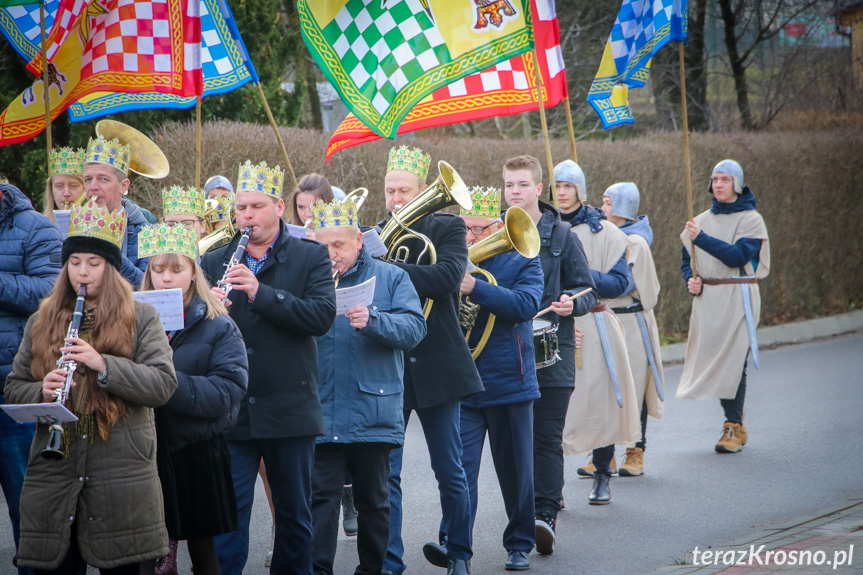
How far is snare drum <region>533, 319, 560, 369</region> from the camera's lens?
6.33 metres

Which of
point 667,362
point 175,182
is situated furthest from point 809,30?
point 175,182

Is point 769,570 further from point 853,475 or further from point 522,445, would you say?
point 853,475

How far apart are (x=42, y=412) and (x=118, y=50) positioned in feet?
13.3

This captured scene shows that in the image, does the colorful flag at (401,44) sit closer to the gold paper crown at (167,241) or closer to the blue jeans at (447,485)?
the blue jeans at (447,485)

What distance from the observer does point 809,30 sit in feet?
83.3

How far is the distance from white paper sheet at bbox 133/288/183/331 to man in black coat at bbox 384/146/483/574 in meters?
1.49

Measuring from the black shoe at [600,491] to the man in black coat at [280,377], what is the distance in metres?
2.98

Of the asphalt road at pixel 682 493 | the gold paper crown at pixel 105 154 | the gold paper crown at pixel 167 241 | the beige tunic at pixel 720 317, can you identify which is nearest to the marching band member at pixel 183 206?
the gold paper crown at pixel 105 154

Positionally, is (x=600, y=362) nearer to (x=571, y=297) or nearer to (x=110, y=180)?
(x=571, y=297)

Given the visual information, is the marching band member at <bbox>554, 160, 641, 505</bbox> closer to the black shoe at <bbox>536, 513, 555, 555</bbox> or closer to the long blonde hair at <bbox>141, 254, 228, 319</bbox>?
the black shoe at <bbox>536, 513, 555, 555</bbox>

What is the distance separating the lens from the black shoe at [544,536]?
6.10 m

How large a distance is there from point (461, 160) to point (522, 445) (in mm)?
7441

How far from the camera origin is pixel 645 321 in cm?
840

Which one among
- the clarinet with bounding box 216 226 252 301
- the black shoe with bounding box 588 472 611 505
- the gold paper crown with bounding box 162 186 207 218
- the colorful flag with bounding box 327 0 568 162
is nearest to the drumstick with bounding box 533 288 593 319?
the black shoe with bounding box 588 472 611 505
